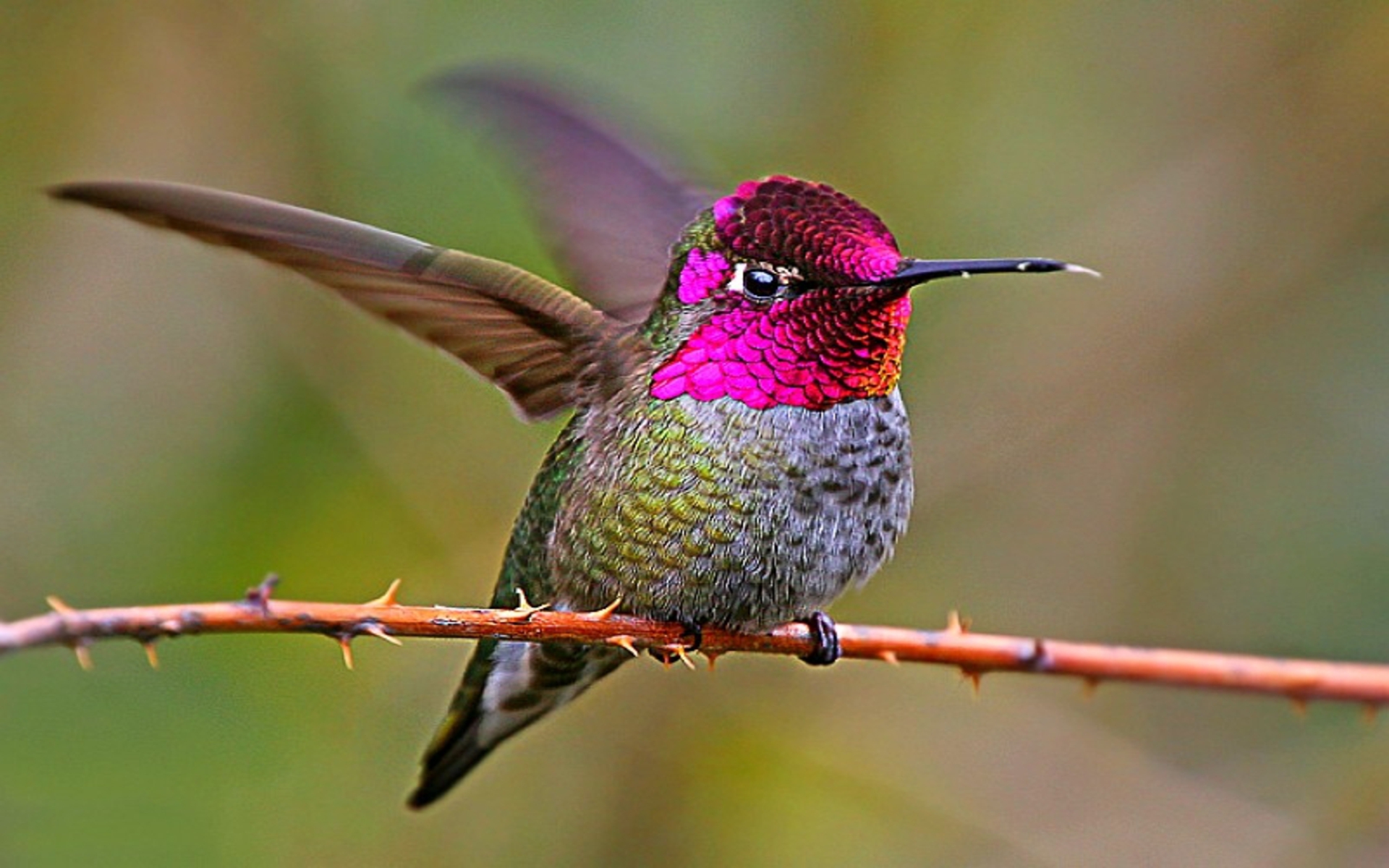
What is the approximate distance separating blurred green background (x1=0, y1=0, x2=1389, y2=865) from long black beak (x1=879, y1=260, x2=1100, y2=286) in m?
1.13

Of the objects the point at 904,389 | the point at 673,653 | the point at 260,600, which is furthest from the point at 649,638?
the point at 904,389

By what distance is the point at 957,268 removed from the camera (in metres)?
2.26

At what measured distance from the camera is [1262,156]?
14.1 feet

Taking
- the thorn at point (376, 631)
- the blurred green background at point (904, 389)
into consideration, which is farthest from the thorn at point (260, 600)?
the blurred green background at point (904, 389)

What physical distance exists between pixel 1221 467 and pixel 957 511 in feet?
2.51

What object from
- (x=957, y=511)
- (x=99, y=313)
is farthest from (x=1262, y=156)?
(x=99, y=313)

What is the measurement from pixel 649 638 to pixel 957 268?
30.5 inches

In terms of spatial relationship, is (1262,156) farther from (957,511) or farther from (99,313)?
(99,313)

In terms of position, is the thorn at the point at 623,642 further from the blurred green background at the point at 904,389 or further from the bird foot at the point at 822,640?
the blurred green background at the point at 904,389

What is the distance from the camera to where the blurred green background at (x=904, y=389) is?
11.9ft

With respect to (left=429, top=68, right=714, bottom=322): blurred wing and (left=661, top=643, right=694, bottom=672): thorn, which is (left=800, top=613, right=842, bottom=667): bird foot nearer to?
(left=661, top=643, right=694, bottom=672): thorn

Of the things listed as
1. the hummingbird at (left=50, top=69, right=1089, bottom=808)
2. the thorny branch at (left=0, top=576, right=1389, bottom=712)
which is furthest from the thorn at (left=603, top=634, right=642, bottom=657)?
the hummingbird at (left=50, top=69, right=1089, bottom=808)

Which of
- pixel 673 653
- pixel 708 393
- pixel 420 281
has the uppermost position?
pixel 420 281

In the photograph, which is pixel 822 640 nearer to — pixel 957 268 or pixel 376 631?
pixel 957 268
